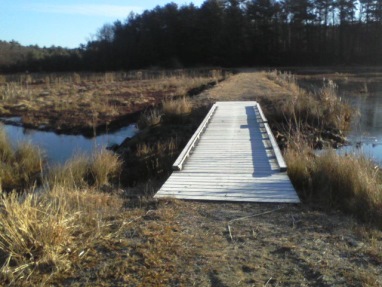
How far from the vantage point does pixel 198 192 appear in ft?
19.1

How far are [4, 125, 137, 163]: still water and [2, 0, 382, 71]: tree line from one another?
38.8 metres

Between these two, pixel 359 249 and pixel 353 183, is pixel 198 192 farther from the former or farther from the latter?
pixel 359 249

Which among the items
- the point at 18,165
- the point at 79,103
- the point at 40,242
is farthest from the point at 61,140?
the point at 40,242

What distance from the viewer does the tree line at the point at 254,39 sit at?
5422 cm

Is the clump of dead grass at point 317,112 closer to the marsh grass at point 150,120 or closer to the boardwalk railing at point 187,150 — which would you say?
the boardwalk railing at point 187,150

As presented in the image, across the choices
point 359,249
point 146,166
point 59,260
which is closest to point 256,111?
point 146,166

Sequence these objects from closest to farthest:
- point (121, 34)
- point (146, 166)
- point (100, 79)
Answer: point (146, 166) → point (100, 79) → point (121, 34)

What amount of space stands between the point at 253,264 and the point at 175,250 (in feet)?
2.24

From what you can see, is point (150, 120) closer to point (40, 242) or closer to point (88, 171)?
point (88, 171)

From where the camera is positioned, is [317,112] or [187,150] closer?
[187,150]

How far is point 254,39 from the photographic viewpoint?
55.1 m

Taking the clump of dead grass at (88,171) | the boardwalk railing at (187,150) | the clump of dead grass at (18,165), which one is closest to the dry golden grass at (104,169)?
the clump of dead grass at (88,171)

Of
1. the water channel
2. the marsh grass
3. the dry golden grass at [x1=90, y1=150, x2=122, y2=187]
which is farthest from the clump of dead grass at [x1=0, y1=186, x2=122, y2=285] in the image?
the marsh grass

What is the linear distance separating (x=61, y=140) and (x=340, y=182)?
411 inches
